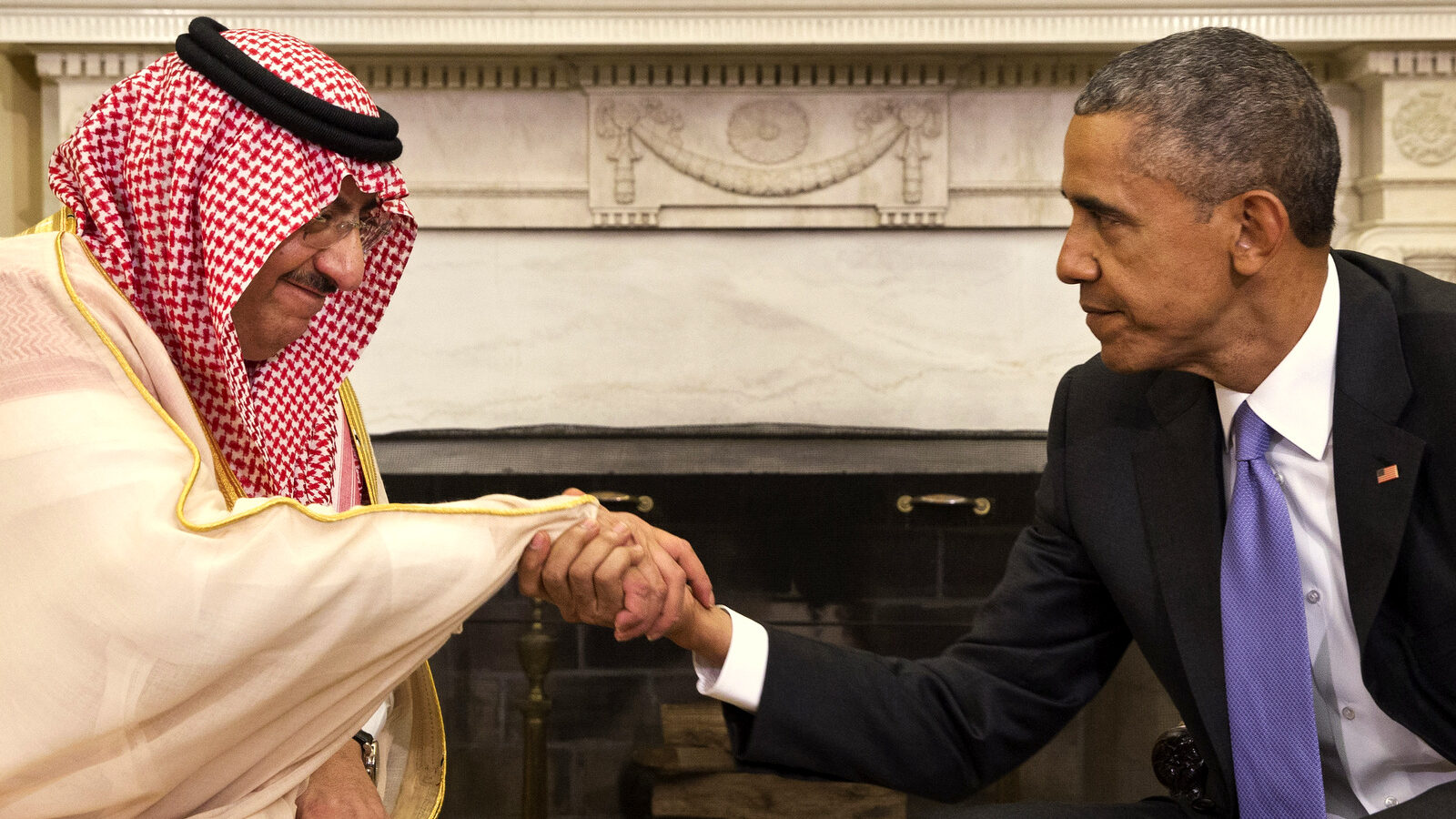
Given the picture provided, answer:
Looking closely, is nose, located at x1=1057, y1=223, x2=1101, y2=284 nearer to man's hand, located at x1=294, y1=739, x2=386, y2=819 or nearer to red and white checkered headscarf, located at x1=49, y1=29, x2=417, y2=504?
red and white checkered headscarf, located at x1=49, y1=29, x2=417, y2=504

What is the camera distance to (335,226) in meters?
1.47

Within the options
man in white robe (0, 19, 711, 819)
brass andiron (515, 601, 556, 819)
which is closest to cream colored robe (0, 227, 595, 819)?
man in white robe (0, 19, 711, 819)

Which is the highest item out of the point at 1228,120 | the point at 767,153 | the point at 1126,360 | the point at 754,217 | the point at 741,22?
the point at 741,22

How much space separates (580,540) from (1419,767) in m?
1.03

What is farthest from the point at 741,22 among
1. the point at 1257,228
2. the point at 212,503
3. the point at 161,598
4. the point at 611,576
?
the point at 161,598

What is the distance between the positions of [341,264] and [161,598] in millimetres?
533

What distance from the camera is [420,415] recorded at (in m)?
3.43

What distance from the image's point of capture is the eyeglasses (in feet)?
4.71

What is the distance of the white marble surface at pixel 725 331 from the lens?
3.41 meters

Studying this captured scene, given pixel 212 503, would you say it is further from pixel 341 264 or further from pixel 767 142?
pixel 767 142

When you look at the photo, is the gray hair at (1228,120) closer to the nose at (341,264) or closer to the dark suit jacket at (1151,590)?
the dark suit jacket at (1151,590)

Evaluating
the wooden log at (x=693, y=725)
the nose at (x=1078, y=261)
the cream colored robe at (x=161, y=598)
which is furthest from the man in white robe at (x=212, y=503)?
the wooden log at (x=693, y=725)

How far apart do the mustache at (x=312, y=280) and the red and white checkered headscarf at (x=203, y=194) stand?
0.30 feet

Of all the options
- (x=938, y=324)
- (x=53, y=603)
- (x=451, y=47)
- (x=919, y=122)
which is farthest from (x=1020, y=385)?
(x=53, y=603)
